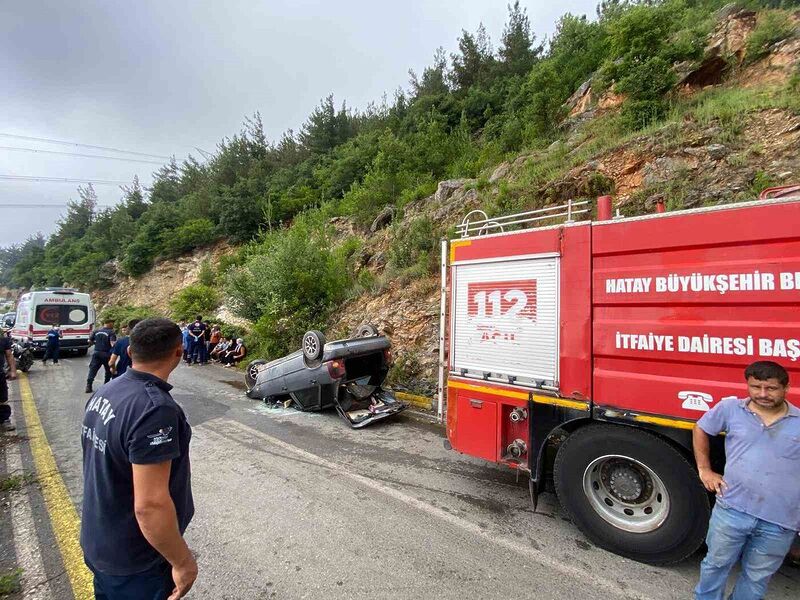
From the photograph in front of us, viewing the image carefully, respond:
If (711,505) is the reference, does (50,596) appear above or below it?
below

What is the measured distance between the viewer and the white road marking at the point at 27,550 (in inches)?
102

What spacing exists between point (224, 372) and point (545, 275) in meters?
10.2

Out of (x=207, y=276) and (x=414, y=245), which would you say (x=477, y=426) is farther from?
(x=207, y=276)

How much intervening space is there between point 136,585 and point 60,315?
1651cm

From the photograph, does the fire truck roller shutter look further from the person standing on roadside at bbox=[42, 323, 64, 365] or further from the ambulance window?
the ambulance window

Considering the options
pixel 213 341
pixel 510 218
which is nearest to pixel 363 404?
pixel 510 218

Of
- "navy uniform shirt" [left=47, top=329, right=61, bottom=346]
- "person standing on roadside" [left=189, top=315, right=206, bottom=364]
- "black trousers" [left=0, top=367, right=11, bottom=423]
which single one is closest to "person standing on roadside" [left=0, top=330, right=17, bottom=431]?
"black trousers" [left=0, top=367, right=11, bottom=423]

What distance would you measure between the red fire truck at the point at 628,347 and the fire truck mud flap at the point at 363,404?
2.45 m

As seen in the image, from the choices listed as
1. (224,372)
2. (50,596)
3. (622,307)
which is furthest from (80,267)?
(622,307)

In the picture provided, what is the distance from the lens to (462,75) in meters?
26.5

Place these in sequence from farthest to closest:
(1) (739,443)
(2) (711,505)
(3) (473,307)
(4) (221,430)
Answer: (4) (221,430)
(3) (473,307)
(2) (711,505)
(1) (739,443)

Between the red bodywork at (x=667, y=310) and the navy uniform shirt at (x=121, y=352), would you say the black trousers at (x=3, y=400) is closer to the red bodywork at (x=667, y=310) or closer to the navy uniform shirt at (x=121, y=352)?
the navy uniform shirt at (x=121, y=352)

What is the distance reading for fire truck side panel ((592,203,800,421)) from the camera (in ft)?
8.15

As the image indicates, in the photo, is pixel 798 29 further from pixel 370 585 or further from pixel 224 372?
pixel 224 372
